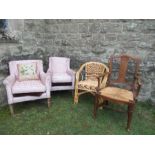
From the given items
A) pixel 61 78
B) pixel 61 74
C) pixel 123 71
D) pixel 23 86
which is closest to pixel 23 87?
pixel 23 86

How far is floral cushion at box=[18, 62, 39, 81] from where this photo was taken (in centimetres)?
408

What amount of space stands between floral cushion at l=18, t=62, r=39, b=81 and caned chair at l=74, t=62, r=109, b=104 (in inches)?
33.2

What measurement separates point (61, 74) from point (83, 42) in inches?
32.5

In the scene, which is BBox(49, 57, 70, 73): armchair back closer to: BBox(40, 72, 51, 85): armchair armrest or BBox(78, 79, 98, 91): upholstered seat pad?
BBox(40, 72, 51, 85): armchair armrest

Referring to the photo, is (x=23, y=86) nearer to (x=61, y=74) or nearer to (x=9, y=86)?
(x=9, y=86)

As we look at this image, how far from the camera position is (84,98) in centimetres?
447

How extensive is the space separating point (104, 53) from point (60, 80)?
1053mm

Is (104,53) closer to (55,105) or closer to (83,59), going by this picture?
(83,59)

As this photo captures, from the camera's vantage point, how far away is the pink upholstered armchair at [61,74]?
4.21 meters

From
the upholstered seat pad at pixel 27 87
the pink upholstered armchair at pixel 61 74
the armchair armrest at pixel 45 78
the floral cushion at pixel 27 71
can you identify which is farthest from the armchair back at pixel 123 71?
the floral cushion at pixel 27 71

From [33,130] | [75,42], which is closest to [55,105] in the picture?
[33,130]

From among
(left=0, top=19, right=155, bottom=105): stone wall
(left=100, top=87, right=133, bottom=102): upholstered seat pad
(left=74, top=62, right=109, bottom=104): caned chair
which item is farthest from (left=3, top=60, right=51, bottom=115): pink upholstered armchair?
(left=100, top=87, right=133, bottom=102): upholstered seat pad

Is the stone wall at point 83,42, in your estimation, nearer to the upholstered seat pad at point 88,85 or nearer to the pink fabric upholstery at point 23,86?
the pink fabric upholstery at point 23,86

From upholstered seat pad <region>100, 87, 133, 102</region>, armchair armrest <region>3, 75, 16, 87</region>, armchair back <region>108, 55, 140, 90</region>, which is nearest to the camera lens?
upholstered seat pad <region>100, 87, 133, 102</region>
